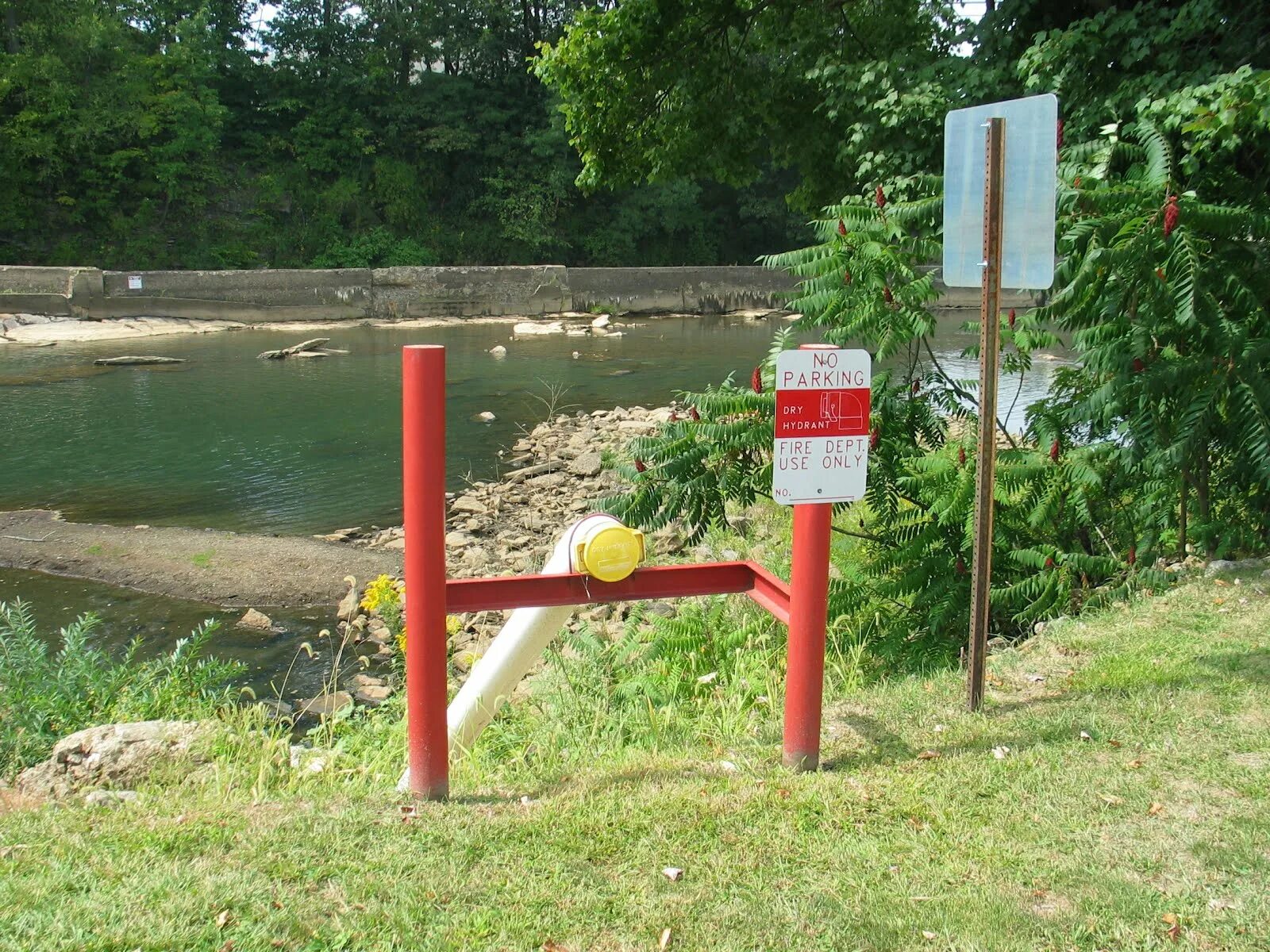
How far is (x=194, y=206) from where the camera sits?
40312 millimetres

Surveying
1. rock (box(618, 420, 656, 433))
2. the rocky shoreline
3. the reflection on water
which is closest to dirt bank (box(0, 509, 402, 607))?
the reflection on water

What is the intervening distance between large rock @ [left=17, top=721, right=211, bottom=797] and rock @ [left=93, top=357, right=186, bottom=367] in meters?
21.3

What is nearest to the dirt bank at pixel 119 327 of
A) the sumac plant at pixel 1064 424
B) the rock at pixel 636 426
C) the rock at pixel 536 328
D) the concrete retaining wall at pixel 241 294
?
the concrete retaining wall at pixel 241 294

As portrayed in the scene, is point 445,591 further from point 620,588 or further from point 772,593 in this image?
point 772,593

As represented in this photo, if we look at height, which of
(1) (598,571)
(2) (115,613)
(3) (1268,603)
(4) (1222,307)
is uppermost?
(4) (1222,307)

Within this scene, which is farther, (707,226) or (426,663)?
(707,226)

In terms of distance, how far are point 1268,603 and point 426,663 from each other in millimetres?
4168

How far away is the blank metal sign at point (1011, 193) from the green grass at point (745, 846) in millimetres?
1787

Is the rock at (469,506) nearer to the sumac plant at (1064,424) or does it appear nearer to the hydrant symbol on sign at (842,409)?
the sumac plant at (1064,424)

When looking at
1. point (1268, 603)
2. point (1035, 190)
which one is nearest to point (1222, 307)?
point (1268, 603)

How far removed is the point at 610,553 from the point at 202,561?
24.1 ft

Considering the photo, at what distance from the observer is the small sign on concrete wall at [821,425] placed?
3.90 metres

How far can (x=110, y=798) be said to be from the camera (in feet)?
13.6

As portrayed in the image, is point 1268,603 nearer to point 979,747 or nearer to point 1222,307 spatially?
point 1222,307
